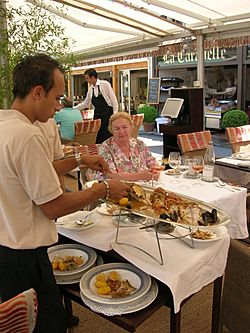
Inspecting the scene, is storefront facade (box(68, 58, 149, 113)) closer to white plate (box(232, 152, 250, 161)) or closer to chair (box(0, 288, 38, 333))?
white plate (box(232, 152, 250, 161))

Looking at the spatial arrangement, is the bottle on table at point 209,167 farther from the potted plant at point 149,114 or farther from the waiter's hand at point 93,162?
the potted plant at point 149,114

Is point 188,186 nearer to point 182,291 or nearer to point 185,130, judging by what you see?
point 182,291

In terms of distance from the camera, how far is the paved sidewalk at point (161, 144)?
7.14 meters

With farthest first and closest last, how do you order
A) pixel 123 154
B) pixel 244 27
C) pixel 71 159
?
A: 1. pixel 244 27
2. pixel 123 154
3. pixel 71 159

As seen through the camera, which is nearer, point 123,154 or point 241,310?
point 241,310

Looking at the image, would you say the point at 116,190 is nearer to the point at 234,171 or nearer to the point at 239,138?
the point at 234,171

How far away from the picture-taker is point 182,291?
4.83 feet

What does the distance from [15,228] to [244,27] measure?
15.1ft

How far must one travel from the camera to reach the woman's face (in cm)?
296

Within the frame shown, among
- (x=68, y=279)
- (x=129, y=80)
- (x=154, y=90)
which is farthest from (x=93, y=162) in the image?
(x=129, y=80)

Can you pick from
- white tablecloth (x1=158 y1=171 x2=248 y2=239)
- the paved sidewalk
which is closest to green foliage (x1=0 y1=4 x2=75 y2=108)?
white tablecloth (x1=158 y1=171 x2=248 y2=239)

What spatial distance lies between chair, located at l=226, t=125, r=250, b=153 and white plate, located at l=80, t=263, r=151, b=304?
3.15m

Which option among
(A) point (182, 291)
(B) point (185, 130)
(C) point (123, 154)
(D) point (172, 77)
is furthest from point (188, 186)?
(D) point (172, 77)

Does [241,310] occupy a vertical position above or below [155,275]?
below
